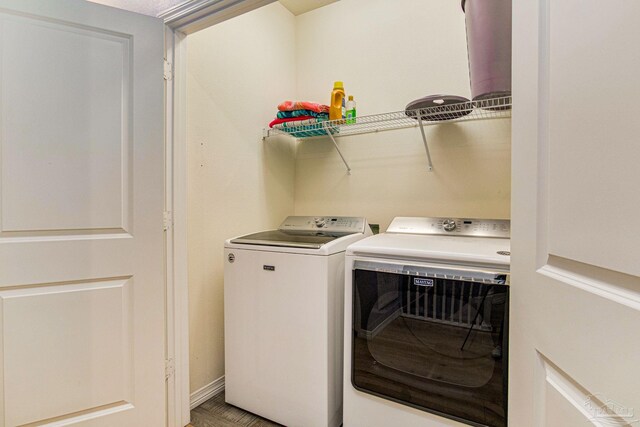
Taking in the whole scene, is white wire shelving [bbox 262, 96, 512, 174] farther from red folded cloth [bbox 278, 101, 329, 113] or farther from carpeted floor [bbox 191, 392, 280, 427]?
carpeted floor [bbox 191, 392, 280, 427]

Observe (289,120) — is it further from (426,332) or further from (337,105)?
(426,332)

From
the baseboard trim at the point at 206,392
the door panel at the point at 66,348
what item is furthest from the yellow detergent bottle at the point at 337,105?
the baseboard trim at the point at 206,392

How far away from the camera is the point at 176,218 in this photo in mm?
1567

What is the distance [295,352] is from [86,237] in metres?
1.08

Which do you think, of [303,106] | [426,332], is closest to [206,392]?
[426,332]

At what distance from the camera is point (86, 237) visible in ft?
4.13

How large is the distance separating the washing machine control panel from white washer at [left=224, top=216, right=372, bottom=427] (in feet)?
0.45

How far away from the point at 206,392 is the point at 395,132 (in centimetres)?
206

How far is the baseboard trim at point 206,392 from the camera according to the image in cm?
175

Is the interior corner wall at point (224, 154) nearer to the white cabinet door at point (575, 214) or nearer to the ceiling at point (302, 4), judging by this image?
the ceiling at point (302, 4)

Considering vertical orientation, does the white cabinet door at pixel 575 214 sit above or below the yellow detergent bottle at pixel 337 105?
below

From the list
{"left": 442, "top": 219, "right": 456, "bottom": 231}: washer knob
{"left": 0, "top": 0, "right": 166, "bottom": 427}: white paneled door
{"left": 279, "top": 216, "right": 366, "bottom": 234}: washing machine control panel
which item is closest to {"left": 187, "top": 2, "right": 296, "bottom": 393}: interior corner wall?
{"left": 279, "top": 216, "right": 366, "bottom": 234}: washing machine control panel

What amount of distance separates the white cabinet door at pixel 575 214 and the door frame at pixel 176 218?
1.46 m

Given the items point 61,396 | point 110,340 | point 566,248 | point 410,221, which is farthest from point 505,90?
point 61,396
